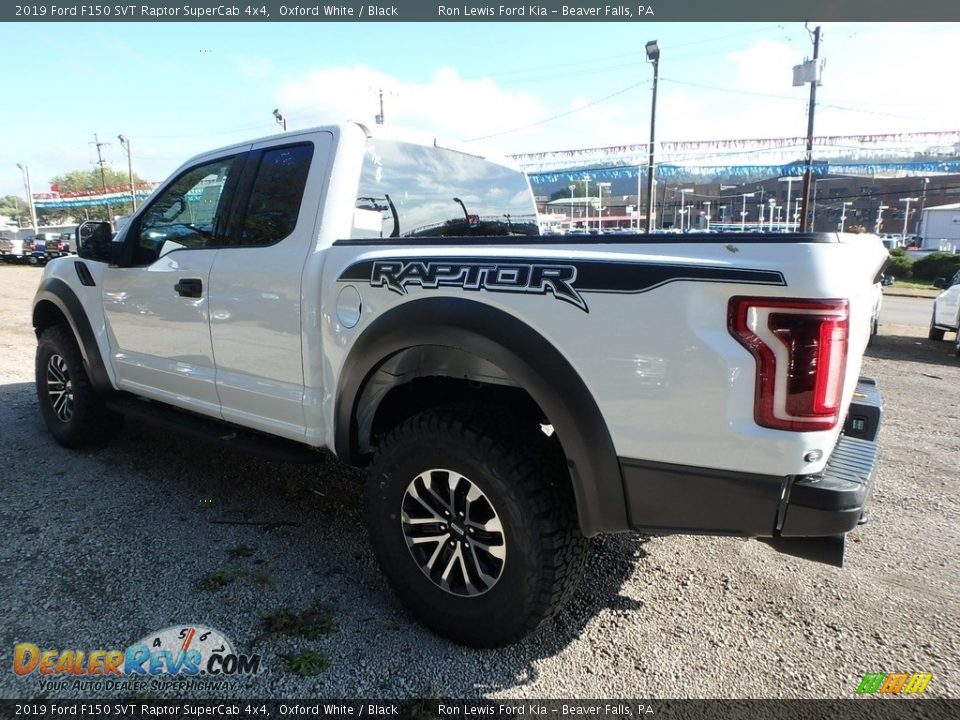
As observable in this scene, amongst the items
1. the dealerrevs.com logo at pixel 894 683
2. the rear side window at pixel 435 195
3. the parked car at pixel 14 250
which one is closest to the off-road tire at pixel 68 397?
the rear side window at pixel 435 195

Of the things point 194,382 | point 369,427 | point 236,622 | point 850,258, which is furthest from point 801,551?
point 194,382

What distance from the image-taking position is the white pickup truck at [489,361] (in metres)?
1.79

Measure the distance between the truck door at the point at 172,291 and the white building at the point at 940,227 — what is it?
55491 millimetres

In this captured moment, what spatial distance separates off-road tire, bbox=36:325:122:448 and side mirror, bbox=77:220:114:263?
0.77 m

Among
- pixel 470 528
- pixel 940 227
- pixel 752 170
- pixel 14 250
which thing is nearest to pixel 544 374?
pixel 470 528

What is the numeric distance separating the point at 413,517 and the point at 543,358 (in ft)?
2.85

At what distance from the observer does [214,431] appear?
134 inches

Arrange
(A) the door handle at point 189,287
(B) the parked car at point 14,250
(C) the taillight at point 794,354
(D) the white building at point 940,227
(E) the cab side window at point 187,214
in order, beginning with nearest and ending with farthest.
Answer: (C) the taillight at point 794,354 → (A) the door handle at point 189,287 → (E) the cab side window at point 187,214 → (B) the parked car at point 14,250 → (D) the white building at point 940,227

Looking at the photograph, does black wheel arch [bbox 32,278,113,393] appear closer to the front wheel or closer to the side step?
the side step

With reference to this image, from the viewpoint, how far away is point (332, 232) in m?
2.84

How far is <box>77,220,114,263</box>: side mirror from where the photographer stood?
3834mm

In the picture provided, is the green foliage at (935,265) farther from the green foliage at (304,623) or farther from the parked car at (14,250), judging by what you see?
the parked car at (14,250)

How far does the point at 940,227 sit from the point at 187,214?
202 ft

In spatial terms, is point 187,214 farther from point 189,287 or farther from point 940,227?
point 940,227
